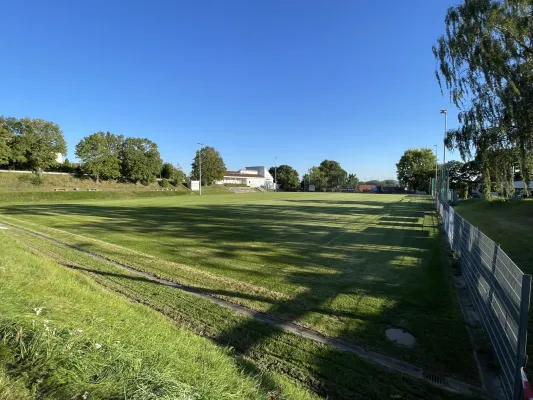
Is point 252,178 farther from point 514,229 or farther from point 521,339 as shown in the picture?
point 521,339

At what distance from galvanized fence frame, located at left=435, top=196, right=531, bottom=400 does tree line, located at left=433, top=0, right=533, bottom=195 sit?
10.5 m

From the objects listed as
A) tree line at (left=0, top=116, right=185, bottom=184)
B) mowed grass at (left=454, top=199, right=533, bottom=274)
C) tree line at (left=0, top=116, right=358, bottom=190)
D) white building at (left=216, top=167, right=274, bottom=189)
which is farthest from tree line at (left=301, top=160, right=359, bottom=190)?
mowed grass at (left=454, top=199, right=533, bottom=274)

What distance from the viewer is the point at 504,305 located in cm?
422

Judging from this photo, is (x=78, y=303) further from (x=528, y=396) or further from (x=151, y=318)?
(x=528, y=396)

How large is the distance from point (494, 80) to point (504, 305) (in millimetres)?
13633

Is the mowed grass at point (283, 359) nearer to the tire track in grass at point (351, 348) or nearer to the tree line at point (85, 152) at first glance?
the tire track in grass at point (351, 348)

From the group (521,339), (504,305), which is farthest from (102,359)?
(504,305)

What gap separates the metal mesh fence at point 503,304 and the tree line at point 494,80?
10.4 meters

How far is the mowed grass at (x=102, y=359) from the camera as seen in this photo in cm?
222

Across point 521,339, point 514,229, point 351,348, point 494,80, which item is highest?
point 494,80

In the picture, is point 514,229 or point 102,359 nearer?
point 102,359

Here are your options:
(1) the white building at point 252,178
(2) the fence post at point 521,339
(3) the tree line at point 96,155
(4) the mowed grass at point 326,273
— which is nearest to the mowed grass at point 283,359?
(4) the mowed grass at point 326,273

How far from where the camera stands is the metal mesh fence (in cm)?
337

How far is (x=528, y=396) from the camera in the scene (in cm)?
271
